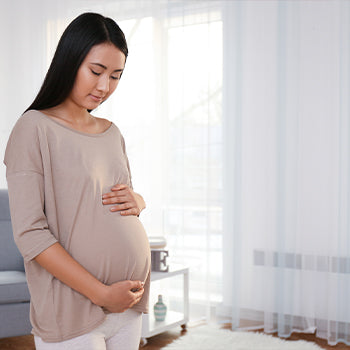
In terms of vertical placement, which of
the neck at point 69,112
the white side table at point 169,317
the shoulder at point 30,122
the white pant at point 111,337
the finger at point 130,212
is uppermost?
the neck at point 69,112

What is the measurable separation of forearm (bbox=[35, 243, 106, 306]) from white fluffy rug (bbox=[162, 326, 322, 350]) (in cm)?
177

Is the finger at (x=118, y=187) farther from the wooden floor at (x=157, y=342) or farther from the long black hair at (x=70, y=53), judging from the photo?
the wooden floor at (x=157, y=342)

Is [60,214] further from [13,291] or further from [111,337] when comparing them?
[13,291]

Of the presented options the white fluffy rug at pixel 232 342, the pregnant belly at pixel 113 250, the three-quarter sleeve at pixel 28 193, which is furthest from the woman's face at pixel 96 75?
the white fluffy rug at pixel 232 342

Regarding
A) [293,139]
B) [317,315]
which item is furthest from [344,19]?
[317,315]

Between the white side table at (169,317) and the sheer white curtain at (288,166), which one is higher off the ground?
the sheer white curtain at (288,166)

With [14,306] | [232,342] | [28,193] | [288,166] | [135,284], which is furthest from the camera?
[288,166]

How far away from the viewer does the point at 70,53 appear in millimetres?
904

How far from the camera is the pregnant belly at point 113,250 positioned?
90 cm

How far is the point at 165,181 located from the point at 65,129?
2171 mm

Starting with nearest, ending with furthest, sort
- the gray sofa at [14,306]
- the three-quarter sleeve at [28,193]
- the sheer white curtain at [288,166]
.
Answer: the three-quarter sleeve at [28,193] → the gray sofa at [14,306] → the sheer white curtain at [288,166]

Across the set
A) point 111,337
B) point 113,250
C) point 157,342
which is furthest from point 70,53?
point 157,342

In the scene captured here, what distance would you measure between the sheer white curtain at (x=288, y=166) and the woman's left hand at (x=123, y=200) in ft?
6.20

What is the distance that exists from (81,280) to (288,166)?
6.81 feet
